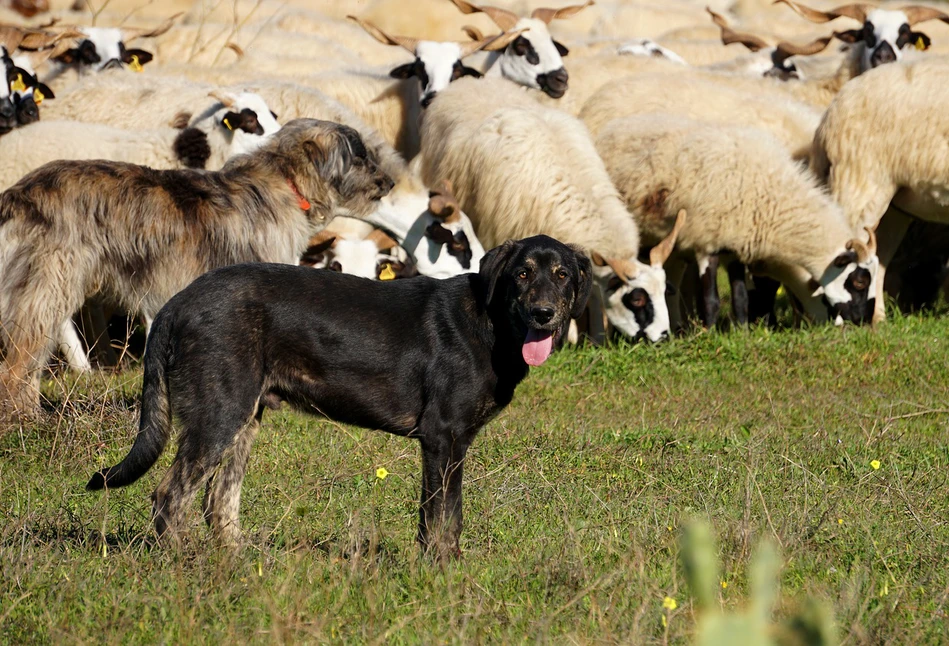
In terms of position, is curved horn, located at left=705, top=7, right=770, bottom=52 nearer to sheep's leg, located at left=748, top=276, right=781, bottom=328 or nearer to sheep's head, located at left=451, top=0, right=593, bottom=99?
sheep's head, located at left=451, top=0, right=593, bottom=99

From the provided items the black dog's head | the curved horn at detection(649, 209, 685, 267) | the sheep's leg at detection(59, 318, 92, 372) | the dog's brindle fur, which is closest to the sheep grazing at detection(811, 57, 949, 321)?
the curved horn at detection(649, 209, 685, 267)

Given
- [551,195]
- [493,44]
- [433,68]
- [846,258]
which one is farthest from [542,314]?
[493,44]

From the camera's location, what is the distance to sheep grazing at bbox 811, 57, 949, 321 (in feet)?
37.2

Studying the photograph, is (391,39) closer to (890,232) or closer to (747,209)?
(747,209)

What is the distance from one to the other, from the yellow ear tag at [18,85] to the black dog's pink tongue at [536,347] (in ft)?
27.8

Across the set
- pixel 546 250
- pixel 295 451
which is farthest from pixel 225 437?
pixel 295 451

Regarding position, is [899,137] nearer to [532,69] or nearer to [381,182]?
[532,69]

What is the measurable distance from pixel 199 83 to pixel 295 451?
21.2 feet

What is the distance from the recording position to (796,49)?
50.8 feet

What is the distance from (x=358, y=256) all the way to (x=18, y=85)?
358cm

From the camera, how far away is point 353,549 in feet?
15.2

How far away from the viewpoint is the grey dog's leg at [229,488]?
5.06 m

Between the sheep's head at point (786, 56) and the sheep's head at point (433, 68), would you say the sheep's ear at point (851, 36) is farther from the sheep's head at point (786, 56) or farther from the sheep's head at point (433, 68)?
the sheep's head at point (433, 68)

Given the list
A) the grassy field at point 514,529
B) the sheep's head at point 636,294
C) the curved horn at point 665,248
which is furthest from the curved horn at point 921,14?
the grassy field at point 514,529
